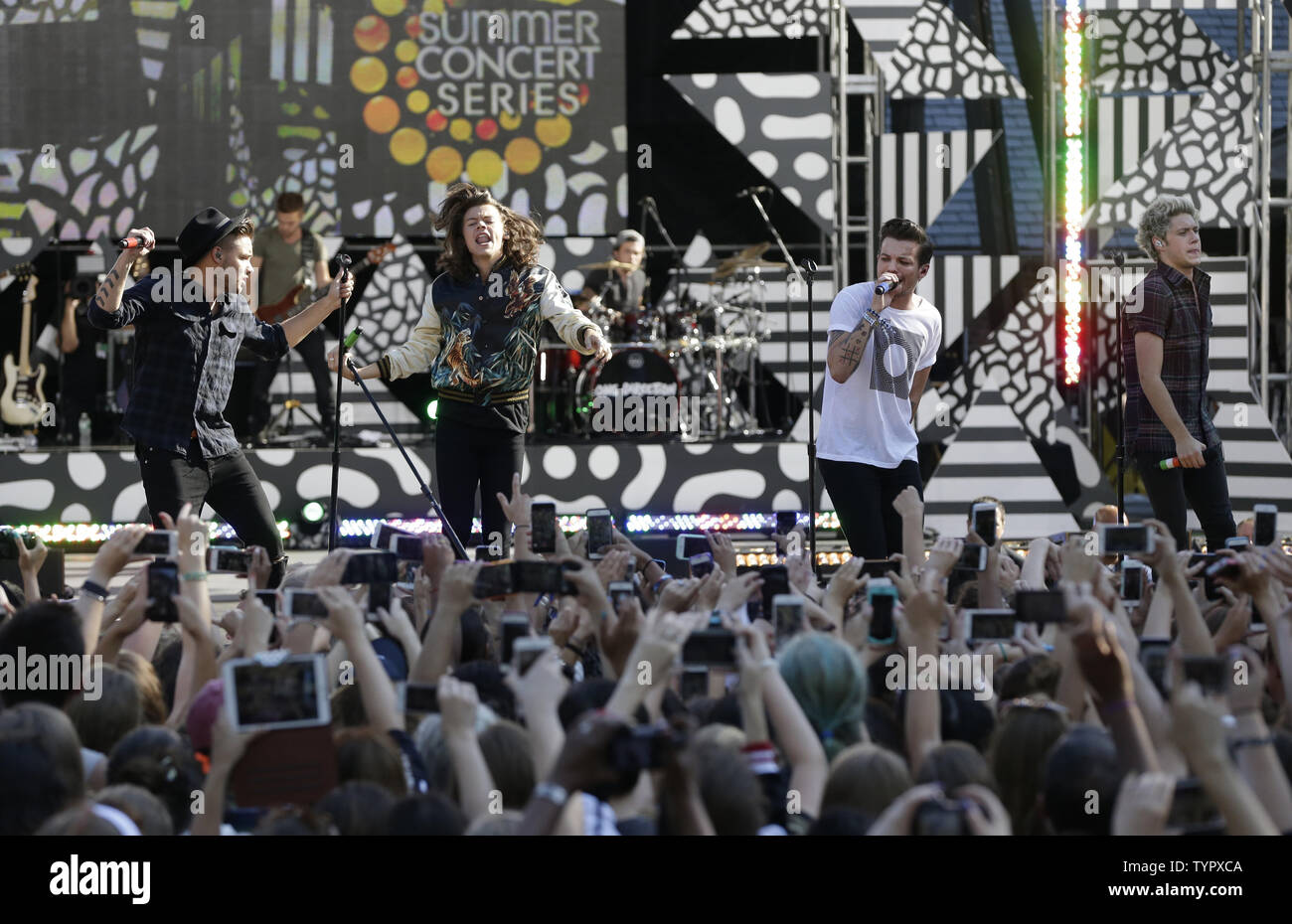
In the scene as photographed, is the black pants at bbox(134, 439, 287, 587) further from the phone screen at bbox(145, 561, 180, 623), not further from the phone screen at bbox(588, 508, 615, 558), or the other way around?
the phone screen at bbox(145, 561, 180, 623)

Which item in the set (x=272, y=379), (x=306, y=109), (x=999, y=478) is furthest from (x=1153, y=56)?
(x=272, y=379)

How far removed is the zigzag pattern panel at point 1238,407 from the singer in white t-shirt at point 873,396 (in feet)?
12.4

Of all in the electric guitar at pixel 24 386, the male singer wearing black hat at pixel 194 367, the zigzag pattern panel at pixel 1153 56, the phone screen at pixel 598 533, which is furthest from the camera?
the electric guitar at pixel 24 386

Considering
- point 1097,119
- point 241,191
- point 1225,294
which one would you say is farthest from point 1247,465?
point 241,191

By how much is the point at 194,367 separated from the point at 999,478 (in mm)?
4950

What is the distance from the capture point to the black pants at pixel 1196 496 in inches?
195

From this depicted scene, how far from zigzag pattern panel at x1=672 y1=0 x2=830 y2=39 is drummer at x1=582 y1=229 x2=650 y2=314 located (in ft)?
4.79

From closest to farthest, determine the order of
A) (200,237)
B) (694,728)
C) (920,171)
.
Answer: (694,728) < (200,237) < (920,171)

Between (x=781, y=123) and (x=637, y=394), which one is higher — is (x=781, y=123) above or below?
above

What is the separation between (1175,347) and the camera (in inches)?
198

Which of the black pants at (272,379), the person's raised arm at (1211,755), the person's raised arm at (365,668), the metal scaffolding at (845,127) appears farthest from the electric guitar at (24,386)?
the person's raised arm at (1211,755)

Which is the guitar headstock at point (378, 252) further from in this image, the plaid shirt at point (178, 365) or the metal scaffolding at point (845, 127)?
the plaid shirt at point (178, 365)

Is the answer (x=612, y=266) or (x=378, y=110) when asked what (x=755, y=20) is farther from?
(x=378, y=110)

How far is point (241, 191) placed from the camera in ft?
30.6
